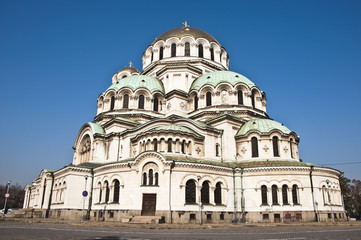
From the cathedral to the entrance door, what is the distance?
0.28ft

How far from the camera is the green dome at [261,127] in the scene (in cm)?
3191

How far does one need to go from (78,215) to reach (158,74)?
21.7 meters

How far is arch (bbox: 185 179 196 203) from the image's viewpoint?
26.6 m

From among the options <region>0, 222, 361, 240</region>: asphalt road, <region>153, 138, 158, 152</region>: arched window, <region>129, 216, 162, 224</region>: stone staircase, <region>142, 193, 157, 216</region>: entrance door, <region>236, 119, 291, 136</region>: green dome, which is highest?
<region>236, 119, 291, 136</region>: green dome

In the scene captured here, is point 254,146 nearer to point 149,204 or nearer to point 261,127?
point 261,127

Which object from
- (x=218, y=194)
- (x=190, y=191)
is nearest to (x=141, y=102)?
(x=190, y=191)

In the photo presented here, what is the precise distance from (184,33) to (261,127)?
20203 millimetres

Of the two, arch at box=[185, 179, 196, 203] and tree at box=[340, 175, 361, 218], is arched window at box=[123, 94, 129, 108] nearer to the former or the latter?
arch at box=[185, 179, 196, 203]

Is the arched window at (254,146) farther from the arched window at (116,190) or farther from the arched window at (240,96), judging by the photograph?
the arched window at (116,190)

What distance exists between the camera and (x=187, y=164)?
1054 inches

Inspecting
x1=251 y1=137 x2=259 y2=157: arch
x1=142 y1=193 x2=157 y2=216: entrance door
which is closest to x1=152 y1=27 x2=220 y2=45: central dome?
x1=251 y1=137 x2=259 y2=157: arch

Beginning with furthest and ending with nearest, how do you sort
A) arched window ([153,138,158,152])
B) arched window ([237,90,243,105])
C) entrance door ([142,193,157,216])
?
arched window ([237,90,243,105]) < arched window ([153,138,158,152]) < entrance door ([142,193,157,216])

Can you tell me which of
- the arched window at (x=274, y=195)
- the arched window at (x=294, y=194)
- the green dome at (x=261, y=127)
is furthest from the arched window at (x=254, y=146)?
the arched window at (x=294, y=194)

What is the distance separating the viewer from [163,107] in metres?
38.9
